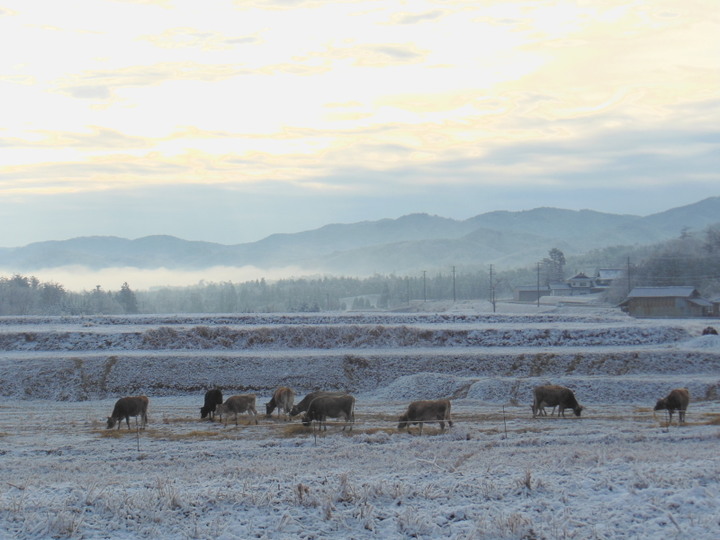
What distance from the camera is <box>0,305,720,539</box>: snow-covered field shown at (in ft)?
48.6

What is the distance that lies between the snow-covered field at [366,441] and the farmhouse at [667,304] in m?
37.2

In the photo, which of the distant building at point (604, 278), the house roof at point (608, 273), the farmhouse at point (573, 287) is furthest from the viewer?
the house roof at point (608, 273)

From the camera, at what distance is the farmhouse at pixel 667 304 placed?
345 ft

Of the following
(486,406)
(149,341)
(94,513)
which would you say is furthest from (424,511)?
(149,341)

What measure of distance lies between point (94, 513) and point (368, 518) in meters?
5.44

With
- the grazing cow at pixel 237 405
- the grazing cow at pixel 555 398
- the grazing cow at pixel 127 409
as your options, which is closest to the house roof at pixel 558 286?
the grazing cow at pixel 555 398

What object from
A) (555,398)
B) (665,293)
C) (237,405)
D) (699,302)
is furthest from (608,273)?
(237,405)

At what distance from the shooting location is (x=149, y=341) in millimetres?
66625

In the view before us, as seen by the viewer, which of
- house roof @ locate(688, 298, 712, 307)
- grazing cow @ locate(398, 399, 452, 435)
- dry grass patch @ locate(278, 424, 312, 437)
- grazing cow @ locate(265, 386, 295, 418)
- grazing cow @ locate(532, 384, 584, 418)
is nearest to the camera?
dry grass patch @ locate(278, 424, 312, 437)

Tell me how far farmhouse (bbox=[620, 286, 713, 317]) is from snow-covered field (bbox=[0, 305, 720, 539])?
37.2m

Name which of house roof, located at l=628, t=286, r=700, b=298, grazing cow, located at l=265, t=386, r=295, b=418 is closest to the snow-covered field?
grazing cow, located at l=265, t=386, r=295, b=418

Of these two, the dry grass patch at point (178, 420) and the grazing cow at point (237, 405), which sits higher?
the grazing cow at point (237, 405)

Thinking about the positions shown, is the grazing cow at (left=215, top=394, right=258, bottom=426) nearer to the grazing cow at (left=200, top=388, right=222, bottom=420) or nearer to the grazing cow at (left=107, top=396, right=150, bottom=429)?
the grazing cow at (left=200, top=388, right=222, bottom=420)

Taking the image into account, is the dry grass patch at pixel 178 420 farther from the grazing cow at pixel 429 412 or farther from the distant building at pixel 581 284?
the distant building at pixel 581 284
